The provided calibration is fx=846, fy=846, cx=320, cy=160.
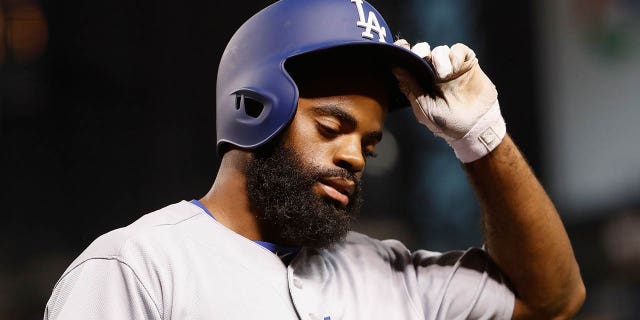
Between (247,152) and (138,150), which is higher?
(247,152)

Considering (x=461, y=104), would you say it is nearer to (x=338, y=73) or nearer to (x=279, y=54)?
(x=338, y=73)

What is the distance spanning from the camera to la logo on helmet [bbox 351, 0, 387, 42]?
1.56 meters

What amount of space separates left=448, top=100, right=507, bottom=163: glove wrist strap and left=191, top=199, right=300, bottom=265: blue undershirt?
1.23ft

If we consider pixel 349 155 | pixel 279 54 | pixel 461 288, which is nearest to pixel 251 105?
pixel 279 54

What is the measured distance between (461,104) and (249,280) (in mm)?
515

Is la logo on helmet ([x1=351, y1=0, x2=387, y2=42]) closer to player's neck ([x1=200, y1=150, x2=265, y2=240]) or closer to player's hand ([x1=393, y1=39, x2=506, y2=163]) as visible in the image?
player's hand ([x1=393, y1=39, x2=506, y2=163])

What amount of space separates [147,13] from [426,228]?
75.3 inches

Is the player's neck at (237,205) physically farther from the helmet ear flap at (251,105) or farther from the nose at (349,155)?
the nose at (349,155)

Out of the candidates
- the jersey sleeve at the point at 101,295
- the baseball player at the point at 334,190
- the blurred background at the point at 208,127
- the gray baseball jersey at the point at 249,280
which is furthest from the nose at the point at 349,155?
the blurred background at the point at 208,127

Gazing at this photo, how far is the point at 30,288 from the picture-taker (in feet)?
12.6

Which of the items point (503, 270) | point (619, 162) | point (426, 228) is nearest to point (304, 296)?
point (503, 270)

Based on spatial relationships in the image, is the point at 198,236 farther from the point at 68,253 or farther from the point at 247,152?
the point at 68,253

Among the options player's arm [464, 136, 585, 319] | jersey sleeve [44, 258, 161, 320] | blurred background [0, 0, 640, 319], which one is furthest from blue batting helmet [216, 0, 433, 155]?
blurred background [0, 0, 640, 319]

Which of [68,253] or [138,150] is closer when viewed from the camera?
[68,253]
